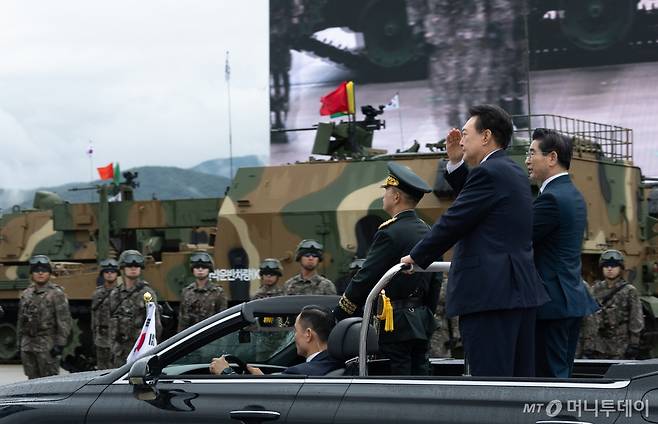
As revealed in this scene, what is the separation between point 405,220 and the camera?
6129 mm

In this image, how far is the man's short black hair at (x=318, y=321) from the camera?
5816mm

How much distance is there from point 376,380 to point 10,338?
13.9m

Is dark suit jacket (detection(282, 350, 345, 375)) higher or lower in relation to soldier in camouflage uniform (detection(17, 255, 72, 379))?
higher

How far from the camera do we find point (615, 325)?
38.6 ft

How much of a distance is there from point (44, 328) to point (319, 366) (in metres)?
7.39

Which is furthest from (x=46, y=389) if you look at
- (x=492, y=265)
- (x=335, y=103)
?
(x=335, y=103)

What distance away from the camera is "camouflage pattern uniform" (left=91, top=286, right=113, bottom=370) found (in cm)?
1276

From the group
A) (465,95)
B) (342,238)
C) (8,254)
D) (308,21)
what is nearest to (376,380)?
(342,238)

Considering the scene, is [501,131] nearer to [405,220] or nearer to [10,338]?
[405,220]

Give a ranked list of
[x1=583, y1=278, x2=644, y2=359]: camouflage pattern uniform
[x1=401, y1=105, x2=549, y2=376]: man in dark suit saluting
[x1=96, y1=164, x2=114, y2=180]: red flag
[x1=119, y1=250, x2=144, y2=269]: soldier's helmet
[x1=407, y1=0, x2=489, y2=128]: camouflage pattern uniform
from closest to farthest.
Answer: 1. [x1=401, y1=105, x2=549, y2=376]: man in dark suit saluting
2. [x1=583, y1=278, x2=644, y2=359]: camouflage pattern uniform
3. [x1=119, y1=250, x2=144, y2=269]: soldier's helmet
4. [x1=96, y1=164, x2=114, y2=180]: red flag
5. [x1=407, y1=0, x2=489, y2=128]: camouflage pattern uniform

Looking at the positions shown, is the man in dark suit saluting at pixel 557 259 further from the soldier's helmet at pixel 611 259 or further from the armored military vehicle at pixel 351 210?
the armored military vehicle at pixel 351 210

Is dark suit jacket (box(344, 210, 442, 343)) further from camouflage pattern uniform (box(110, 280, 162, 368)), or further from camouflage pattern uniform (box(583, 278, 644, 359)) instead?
camouflage pattern uniform (box(110, 280, 162, 368))

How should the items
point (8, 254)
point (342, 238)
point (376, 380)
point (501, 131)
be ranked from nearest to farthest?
point (376, 380)
point (501, 131)
point (342, 238)
point (8, 254)

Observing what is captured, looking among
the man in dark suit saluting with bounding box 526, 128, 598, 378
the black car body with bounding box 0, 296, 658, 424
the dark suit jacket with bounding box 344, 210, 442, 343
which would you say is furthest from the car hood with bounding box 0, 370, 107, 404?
the man in dark suit saluting with bounding box 526, 128, 598, 378
